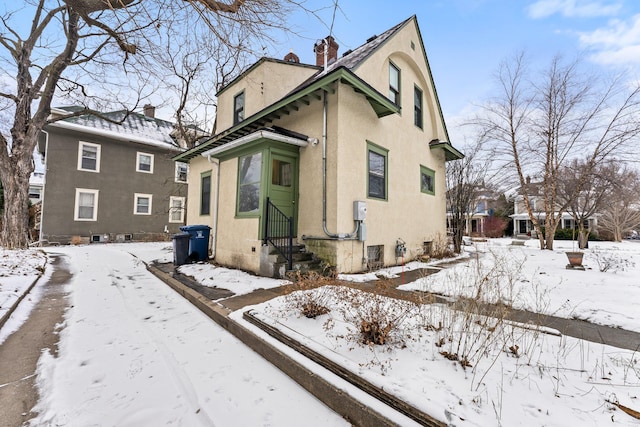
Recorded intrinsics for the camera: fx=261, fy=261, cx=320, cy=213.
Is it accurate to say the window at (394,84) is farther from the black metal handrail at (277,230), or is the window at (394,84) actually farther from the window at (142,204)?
the window at (142,204)

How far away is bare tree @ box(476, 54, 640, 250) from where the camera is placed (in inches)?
428

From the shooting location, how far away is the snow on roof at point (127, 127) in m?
14.1

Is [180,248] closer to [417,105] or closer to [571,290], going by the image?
[571,290]

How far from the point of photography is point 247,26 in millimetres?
3885

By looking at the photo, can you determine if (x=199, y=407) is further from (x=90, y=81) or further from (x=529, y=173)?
(x=529, y=173)

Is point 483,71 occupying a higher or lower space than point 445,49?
higher

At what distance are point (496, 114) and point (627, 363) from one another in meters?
13.9

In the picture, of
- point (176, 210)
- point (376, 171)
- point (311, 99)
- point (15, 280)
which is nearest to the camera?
point (15, 280)

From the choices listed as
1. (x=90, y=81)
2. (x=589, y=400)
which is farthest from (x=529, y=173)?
(x=90, y=81)

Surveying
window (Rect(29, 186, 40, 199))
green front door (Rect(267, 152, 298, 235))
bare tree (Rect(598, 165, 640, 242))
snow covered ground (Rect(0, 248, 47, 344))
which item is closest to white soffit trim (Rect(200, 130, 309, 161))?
green front door (Rect(267, 152, 298, 235))

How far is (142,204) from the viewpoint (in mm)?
16703

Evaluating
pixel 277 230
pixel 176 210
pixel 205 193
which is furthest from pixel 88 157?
pixel 277 230

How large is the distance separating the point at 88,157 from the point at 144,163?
2.72 meters

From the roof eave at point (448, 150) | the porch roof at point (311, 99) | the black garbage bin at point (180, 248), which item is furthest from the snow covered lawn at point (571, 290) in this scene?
the black garbage bin at point (180, 248)
